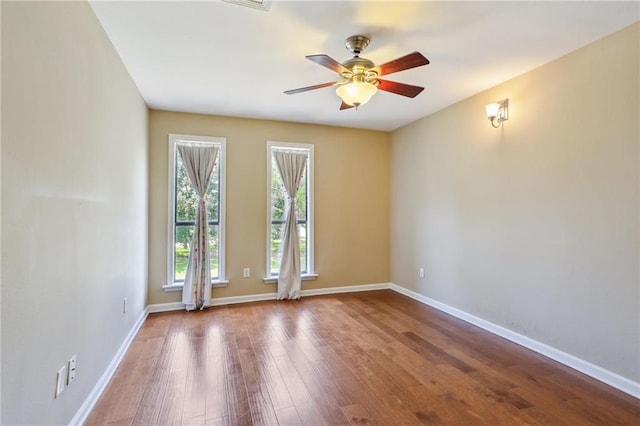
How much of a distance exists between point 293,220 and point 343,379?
2.50 metres

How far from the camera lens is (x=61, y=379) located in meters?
1.66

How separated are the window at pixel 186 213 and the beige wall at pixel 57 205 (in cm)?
139

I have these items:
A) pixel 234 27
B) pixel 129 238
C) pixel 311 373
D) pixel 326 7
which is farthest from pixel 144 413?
pixel 326 7

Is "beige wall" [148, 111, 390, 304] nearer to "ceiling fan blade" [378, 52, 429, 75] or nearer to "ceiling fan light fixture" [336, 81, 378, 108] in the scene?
"ceiling fan light fixture" [336, 81, 378, 108]

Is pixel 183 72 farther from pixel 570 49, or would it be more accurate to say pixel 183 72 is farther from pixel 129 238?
pixel 570 49

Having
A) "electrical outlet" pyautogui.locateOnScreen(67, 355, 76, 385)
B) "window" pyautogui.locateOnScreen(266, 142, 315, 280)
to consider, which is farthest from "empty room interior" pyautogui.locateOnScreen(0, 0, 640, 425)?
"window" pyautogui.locateOnScreen(266, 142, 315, 280)

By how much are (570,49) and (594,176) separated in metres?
1.05

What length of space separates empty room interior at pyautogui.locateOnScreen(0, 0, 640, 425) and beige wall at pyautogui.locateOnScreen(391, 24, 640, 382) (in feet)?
0.06

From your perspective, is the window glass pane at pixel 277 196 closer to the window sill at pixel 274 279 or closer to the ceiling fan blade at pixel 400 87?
the window sill at pixel 274 279

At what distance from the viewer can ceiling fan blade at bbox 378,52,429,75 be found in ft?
6.61

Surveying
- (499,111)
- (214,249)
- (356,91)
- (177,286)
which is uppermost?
(499,111)

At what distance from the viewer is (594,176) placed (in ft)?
8.09

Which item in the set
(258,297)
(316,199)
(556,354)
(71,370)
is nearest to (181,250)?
(258,297)

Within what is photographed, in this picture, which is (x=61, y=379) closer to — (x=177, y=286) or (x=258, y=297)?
(x=177, y=286)
